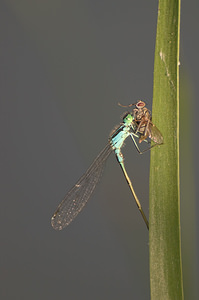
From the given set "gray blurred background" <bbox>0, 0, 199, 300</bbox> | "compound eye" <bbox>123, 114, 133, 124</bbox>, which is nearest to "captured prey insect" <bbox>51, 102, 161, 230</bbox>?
"compound eye" <bbox>123, 114, 133, 124</bbox>

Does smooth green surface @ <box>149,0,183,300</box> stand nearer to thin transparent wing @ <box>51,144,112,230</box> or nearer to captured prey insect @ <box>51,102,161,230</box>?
captured prey insect @ <box>51,102,161,230</box>

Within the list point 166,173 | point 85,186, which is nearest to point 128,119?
point 85,186

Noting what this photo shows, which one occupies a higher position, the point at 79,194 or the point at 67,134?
the point at 67,134

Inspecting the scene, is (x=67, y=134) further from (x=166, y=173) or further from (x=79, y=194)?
(x=166, y=173)

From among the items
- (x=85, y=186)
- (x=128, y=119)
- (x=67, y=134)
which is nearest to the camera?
(x=128, y=119)

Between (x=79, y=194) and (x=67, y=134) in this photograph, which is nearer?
(x=79, y=194)

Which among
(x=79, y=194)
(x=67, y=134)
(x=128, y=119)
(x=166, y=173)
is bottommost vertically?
(x=166, y=173)

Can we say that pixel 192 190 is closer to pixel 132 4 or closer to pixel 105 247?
pixel 105 247
